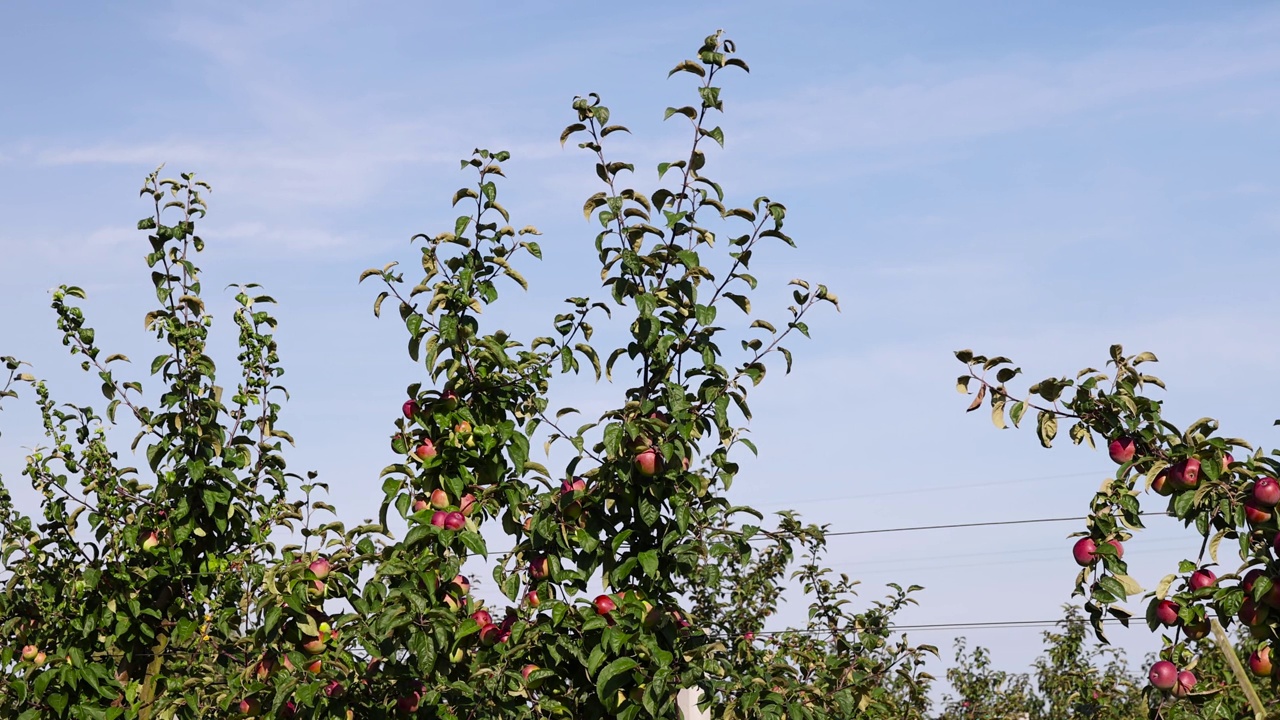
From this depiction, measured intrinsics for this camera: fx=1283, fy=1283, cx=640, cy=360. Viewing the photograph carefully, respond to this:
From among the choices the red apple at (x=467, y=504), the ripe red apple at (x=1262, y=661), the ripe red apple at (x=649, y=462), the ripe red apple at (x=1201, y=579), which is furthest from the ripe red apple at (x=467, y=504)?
the ripe red apple at (x=1262, y=661)

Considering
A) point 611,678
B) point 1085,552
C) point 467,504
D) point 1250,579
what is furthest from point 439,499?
point 1250,579

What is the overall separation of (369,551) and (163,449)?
1187 millimetres

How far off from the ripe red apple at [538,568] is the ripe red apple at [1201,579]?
75.0 inches

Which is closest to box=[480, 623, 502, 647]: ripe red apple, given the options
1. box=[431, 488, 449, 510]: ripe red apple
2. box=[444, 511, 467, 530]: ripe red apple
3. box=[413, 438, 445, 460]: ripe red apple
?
box=[444, 511, 467, 530]: ripe red apple

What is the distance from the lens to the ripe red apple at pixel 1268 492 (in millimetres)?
3527

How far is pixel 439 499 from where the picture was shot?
4.32 m

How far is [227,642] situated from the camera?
4.88 m

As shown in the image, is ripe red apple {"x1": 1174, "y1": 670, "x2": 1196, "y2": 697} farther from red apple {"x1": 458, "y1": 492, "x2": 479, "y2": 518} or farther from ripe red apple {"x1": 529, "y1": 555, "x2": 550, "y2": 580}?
red apple {"x1": 458, "y1": 492, "x2": 479, "y2": 518}

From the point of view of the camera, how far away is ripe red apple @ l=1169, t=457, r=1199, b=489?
12.0ft

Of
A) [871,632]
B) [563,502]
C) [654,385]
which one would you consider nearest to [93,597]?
[563,502]

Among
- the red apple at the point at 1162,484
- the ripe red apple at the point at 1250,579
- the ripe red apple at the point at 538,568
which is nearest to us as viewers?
the ripe red apple at the point at 1250,579

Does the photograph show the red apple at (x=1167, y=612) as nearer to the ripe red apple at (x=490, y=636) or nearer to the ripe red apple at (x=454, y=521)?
the ripe red apple at (x=490, y=636)

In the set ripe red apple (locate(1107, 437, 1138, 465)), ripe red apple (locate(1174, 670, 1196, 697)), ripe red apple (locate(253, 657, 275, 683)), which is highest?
ripe red apple (locate(1107, 437, 1138, 465))

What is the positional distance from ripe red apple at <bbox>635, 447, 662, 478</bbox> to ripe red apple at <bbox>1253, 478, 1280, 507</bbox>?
169 centimetres
